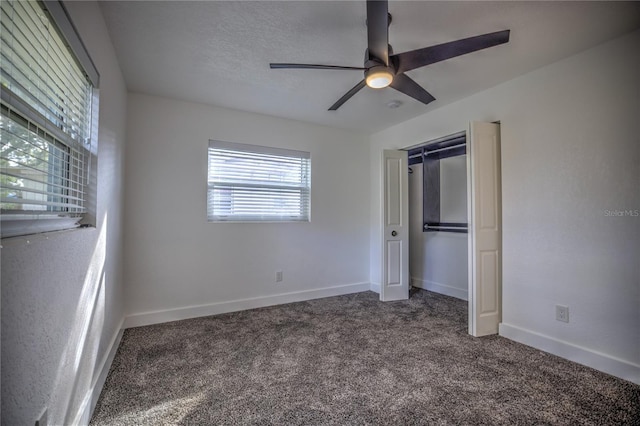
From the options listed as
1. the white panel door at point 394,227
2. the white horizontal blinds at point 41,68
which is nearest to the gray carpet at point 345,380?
the white panel door at point 394,227

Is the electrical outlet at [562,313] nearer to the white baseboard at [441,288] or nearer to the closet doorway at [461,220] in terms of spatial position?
the closet doorway at [461,220]

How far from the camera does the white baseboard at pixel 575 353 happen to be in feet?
6.59

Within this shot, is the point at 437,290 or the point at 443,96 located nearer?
the point at 443,96

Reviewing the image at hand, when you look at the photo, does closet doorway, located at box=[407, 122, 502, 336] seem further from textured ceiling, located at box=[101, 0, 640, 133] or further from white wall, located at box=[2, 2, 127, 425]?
white wall, located at box=[2, 2, 127, 425]

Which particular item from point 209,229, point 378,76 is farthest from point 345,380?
point 209,229

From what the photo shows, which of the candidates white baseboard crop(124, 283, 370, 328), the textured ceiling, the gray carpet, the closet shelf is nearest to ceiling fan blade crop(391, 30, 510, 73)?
the textured ceiling

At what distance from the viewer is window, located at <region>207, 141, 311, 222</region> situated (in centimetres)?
343

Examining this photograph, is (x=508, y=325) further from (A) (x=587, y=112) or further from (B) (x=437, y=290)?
(A) (x=587, y=112)

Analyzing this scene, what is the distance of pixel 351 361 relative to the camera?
7.32ft

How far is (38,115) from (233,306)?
107 inches

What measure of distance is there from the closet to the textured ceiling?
4.25 feet

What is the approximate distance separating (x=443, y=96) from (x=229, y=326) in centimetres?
330

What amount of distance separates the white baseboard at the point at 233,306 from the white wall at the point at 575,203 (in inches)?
80.0

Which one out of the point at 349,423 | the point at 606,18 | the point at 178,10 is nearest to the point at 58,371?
the point at 349,423
